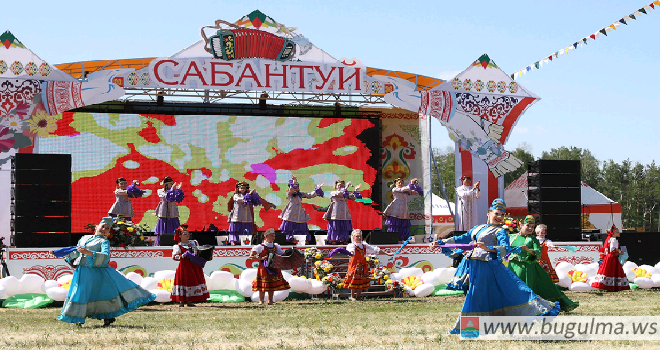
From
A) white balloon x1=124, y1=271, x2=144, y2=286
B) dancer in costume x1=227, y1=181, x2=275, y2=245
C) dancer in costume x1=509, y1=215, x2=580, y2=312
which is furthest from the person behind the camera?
dancer in costume x1=227, y1=181, x2=275, y2=245

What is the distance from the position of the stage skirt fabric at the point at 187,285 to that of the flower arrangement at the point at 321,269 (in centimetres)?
210

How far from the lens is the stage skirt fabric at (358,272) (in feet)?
38.4

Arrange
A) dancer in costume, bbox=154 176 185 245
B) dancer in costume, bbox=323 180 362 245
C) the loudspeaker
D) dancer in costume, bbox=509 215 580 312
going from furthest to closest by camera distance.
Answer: dancer in costume, bbox=323 180 362 245 < dancer in costume, bbox=154 176 185 245 < the loudspeaker < dancer in costume, bbox=509 215 580 312

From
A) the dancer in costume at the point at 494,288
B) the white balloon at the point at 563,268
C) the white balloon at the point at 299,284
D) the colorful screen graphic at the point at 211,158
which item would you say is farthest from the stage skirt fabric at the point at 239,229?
the dancer in costume at the point at 494,288

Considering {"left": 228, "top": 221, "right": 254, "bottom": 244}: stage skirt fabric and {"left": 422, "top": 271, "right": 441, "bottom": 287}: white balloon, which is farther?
{"left": 228, "top": 221, "right": 254, "bottom": 244}: stage skirt fabric

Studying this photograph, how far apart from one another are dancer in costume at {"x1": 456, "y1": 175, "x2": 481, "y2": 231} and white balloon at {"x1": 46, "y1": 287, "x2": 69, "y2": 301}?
8.61 m

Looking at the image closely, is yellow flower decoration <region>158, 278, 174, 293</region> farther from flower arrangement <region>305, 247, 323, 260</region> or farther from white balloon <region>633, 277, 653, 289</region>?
white balloon <region>633, 277, 653, 289</region>

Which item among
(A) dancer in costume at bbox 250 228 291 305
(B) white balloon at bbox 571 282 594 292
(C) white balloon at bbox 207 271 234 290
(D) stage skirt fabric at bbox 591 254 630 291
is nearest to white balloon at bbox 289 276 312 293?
(A) dancer in costume at bbox 250 228 291 305

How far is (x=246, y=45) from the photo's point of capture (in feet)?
50.5

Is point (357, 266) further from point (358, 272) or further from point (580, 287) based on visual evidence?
point (580, 287)

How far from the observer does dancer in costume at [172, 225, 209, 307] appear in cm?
1098

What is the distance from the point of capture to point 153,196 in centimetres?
1653

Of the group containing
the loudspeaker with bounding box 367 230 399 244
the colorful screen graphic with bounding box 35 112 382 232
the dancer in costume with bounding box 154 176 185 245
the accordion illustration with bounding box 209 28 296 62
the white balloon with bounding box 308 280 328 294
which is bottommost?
the white balloon with bounding box 308 280 328 294

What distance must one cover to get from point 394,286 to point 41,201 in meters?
5.86
